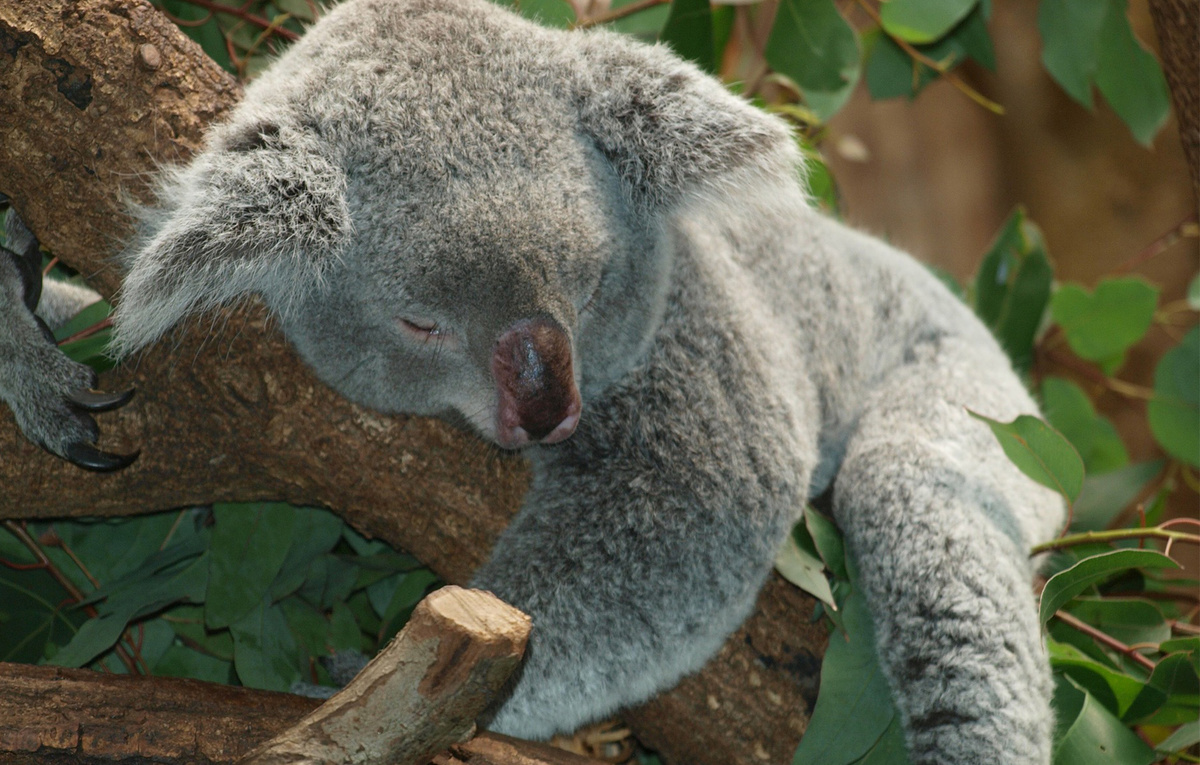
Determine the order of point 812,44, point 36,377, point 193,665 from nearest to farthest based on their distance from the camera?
point 36,377, point 193,665, point 812,44

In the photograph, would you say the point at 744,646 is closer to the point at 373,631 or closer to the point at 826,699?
the point at 826,699

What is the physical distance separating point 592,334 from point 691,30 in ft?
3.97

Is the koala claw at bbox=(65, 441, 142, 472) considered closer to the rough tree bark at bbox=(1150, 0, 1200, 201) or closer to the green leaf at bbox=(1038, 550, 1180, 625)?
the green leaf at bbox=(1038, 550, 1180, 625)

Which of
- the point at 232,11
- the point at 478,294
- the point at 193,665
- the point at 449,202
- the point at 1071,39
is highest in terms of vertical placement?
the point at 1071,39

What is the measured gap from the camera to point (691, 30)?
8.77 feet

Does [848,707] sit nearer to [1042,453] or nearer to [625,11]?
[1042,453]

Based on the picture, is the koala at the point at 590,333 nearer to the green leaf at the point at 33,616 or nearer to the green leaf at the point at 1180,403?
the green leaf at the point at 33,616

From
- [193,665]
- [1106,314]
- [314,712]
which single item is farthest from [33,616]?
[1106,314]

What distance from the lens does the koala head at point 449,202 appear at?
1.59 m

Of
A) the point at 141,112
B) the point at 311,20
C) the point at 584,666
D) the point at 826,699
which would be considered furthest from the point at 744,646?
the point at 311,20

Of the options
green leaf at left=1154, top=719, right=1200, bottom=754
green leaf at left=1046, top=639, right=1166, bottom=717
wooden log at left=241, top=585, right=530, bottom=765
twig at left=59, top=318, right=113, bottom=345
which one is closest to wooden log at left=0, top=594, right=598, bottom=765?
wooden log at left=241, top=585, right=530, bottom=765

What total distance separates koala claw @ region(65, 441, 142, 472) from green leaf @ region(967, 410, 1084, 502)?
1.74 metres

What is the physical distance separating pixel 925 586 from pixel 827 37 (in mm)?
1614

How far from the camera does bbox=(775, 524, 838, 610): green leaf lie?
1985mm
